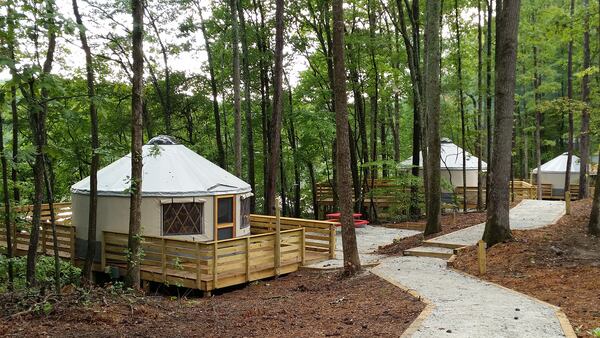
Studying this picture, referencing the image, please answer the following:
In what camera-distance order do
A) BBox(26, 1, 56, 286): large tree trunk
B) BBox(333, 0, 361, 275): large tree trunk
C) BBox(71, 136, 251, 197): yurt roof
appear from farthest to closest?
BBox(71, 136, 251, 197): yurt roof < BBox(333, 0, 361, 275): large tree trunk < BBox(26, 1, 56, 286): large tree trunk

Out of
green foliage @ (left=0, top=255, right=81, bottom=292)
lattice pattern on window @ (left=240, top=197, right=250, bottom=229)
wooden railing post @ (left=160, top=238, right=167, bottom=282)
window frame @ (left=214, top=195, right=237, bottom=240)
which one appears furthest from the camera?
lattice pattern on window @ (left=240, top=197, right=250, bottom=229)

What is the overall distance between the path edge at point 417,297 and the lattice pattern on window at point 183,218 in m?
4.32

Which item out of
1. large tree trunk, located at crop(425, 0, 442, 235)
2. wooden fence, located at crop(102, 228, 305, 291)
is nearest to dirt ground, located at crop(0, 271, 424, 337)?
wooden fence, located at crop(102, 228, 305, 291)

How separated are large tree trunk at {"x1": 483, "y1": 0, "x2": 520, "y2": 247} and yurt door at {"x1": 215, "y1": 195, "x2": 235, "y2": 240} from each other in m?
5.64

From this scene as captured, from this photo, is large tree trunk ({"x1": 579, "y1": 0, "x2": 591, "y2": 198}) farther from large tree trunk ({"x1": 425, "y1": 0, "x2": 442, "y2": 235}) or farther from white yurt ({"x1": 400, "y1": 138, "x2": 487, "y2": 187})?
large tree trunk ({"x1": 425, "y1": 0, "x2": 442, "y2": 235})

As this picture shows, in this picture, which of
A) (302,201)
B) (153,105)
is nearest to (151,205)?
(153,105)

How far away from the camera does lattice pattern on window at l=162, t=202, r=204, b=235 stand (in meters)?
10.4

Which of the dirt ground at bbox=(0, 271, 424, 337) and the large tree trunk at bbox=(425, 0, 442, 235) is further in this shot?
the large tree trunk at bbox=(425, 0, 442, 235)

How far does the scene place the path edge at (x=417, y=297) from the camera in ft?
14.8

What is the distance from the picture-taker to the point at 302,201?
26609mm

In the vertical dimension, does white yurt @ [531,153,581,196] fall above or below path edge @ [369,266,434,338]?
above

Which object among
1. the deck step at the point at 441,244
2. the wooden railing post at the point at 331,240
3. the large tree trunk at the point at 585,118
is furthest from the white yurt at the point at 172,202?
the large tree trunk at the point at 585,118

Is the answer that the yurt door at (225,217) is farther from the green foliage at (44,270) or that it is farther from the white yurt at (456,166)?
the white yurt at (456,166)

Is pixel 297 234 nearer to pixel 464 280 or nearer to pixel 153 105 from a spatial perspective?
pixel 464 280
